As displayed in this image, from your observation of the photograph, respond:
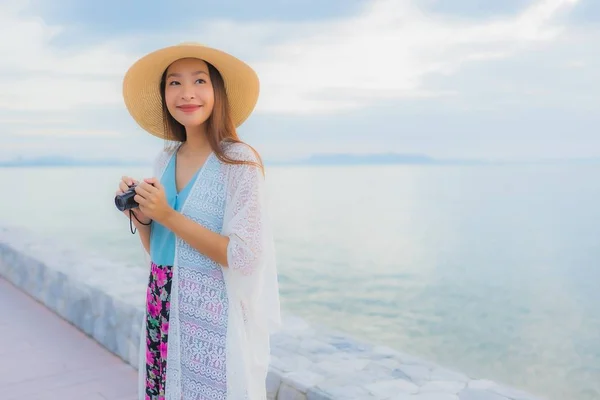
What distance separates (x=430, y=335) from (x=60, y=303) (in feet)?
17.1

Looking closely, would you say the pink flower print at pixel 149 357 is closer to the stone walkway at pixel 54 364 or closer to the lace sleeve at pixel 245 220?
the lace sleeve at pixel 245 220

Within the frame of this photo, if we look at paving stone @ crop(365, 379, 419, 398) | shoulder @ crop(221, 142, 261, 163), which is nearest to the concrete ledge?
paving stone @ crop(365, 379, 419, 398)

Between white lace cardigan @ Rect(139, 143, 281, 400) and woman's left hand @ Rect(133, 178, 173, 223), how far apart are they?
0.27ft

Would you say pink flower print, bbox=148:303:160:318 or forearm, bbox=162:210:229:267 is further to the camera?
pink flower print, bbox=148:303:160:318

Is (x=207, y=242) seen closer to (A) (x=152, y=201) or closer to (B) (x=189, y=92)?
(A) (x=152, y=201)

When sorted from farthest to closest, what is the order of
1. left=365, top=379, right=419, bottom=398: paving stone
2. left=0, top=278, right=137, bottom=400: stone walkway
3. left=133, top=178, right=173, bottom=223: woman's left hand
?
left=0, top=278, right=137, bottom=400: stone walkway → left=365, top=379, right=419, bottom=398: paving stone → left=133, top=178, right=173, bottom=223: woman's left hand

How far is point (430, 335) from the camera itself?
7844 millimetres

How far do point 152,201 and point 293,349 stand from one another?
1.27 meters

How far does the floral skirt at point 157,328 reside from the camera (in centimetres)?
143

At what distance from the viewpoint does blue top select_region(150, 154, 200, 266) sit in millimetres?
1403

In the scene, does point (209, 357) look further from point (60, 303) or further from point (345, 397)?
point (60, 303)

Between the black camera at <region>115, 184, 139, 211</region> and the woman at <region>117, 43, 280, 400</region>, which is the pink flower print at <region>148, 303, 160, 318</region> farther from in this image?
the black camera at <region>115, 184, 139, 211</region>

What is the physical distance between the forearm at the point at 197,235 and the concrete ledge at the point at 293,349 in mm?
841

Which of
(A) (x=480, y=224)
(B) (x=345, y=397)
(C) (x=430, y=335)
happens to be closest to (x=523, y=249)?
(A) (x=480, y=224)
